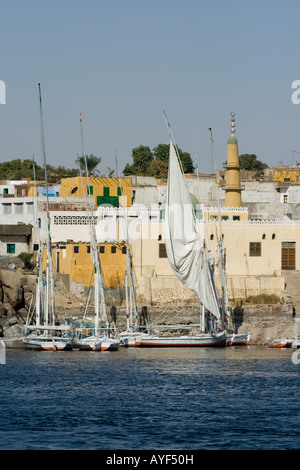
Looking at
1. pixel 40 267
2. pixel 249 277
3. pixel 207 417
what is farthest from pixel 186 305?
pixel 207 417

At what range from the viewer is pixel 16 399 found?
132 feet

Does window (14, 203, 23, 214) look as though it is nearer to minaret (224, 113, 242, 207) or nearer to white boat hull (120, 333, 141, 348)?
minaret (224, 113, 242, 207)

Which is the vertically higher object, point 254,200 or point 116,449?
point 254,200

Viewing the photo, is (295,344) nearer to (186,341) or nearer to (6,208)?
(186,341)

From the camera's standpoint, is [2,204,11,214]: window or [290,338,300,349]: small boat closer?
[290,338,300,349]: small boat

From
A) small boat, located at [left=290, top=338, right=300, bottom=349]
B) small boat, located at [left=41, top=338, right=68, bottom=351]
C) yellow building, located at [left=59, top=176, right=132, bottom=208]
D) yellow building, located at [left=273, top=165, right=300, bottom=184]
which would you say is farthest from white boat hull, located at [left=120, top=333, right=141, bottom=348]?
yellow building, located at [left=273, top=165, right=300, bottom=184]

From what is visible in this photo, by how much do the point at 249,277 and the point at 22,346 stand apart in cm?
1405

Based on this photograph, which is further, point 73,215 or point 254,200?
point 254,200

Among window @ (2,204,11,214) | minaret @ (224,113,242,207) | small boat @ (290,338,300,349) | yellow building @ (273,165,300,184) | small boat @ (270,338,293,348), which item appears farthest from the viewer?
yellow building @ (273,165,300,184)

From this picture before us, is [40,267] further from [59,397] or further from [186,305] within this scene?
[59,397]

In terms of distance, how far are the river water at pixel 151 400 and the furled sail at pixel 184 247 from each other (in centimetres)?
493

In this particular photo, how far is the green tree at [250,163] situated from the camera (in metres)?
114

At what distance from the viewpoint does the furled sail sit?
61062mm
